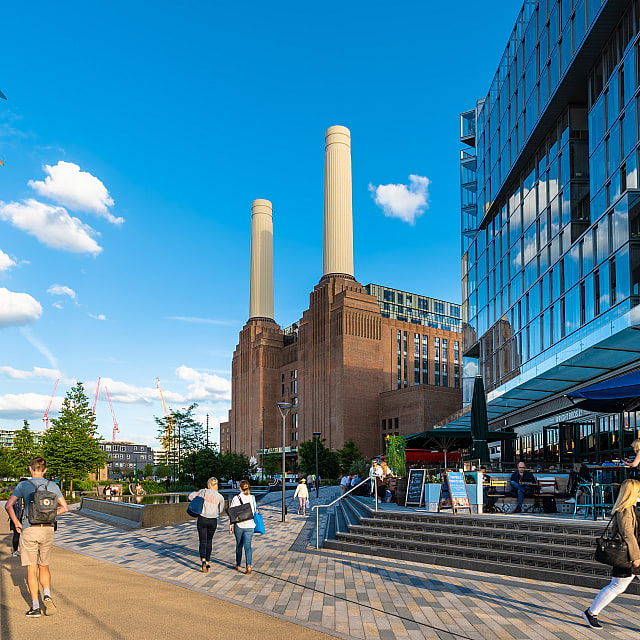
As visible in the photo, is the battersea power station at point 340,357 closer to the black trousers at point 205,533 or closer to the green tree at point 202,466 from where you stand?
the green tree at point 202,466

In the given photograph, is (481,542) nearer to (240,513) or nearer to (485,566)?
(485,566)

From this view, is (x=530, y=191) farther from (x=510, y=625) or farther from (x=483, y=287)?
(x=510, y=625)

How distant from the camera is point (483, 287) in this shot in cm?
4562

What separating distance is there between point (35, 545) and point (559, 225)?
2775cm

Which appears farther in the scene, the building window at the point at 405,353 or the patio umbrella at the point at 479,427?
the building window at the point at 405,353

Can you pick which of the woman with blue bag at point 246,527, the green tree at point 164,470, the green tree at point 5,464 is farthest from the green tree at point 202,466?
the woman with blue bag at point 246,527

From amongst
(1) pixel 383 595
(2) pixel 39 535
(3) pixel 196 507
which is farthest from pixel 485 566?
(2) pixel 39 535

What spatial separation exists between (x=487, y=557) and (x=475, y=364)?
37.4 metres

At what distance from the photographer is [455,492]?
52.9ft

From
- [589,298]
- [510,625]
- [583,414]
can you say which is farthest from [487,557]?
[583,414]

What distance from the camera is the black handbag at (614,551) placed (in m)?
7.43

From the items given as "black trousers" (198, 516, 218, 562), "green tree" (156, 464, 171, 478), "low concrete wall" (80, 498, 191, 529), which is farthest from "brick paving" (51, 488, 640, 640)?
"green tree" (156, 464, 171, 478)

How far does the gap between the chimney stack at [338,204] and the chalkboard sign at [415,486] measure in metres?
87.3

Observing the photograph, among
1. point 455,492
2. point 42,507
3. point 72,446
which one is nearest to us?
point 42,507
